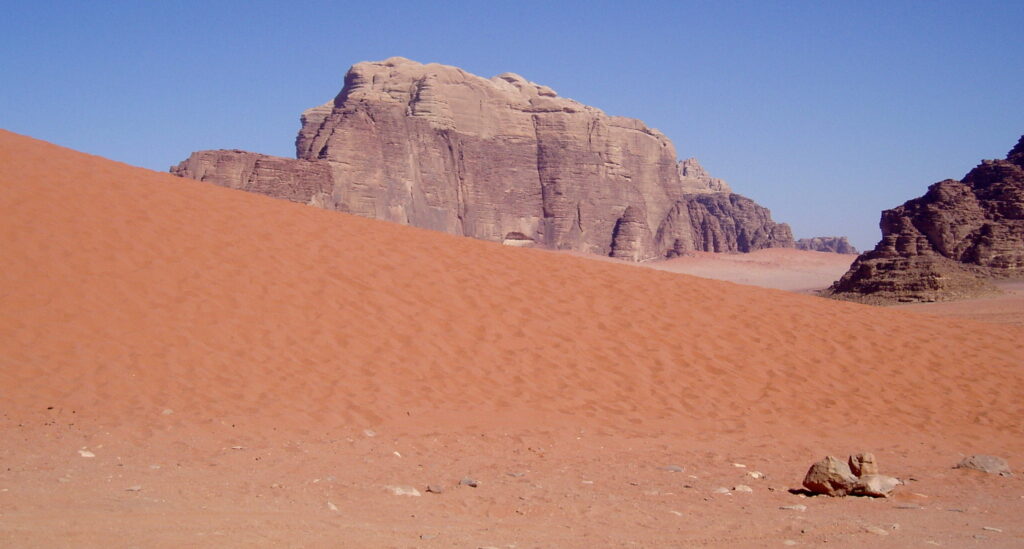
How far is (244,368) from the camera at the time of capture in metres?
9.77

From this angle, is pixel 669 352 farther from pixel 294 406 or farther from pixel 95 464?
pixel 95 464

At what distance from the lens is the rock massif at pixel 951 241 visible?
136ft

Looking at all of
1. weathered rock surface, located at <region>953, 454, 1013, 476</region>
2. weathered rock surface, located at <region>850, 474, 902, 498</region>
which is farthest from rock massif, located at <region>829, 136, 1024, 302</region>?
weathered rock surface, located at <region>850, 474, 902, 498</region>

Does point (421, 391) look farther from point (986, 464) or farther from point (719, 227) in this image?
point (719, 227)

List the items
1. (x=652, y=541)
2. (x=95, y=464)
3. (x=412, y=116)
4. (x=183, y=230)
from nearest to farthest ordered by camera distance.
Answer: (x=652, y=541)
(x=95, y=464)
(x=183, y=230)
(x=412, y=116)

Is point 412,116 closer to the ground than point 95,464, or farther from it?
farther from it

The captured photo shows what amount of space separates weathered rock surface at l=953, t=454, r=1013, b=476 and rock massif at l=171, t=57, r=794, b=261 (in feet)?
194

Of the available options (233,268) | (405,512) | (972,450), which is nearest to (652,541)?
(405,512)

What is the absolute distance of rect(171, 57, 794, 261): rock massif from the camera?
71812 mm

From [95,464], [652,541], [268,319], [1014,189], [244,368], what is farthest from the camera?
[1014,189]

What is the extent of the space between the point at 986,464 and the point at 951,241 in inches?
1747

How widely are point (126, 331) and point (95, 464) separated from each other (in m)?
3.72

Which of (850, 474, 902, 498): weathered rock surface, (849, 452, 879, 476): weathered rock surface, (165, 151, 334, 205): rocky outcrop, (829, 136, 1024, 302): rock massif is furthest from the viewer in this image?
(165, 151, 334, 205): rocky outcrop

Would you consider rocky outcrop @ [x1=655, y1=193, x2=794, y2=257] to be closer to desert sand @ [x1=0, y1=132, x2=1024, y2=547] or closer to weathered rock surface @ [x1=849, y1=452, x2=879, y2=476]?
desert sand @ [x1=0, y1=132, x2=1024, y2=547]
